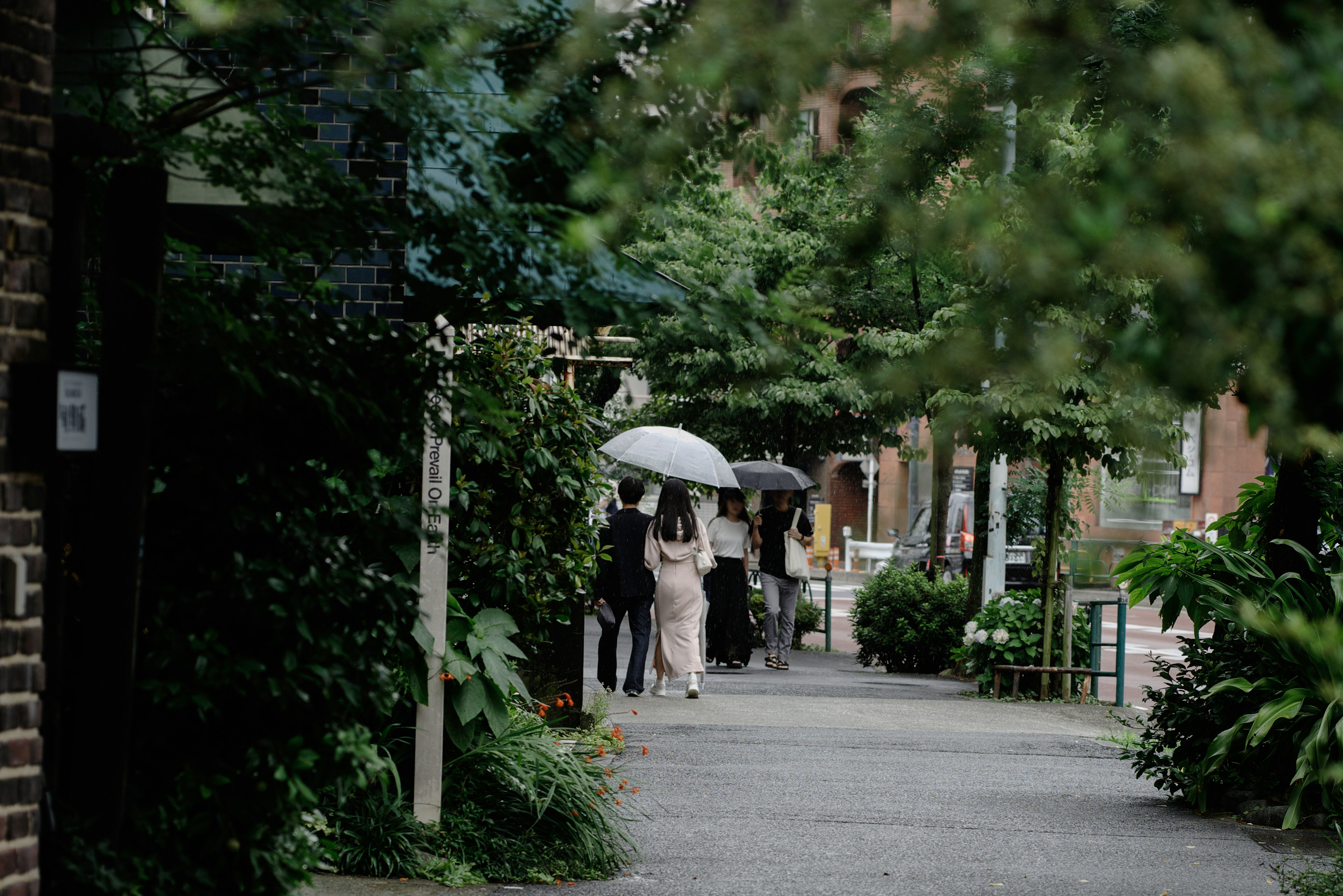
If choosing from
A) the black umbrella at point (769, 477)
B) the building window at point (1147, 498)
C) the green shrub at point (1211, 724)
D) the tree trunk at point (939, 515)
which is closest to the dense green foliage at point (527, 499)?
the green shrub at point (1211, 724)

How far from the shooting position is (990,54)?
3170 mm

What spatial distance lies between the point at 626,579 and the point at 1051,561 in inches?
165

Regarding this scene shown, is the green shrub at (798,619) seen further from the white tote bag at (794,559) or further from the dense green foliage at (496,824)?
the dense green foliage at (496,824)

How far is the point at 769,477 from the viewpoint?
17938mm

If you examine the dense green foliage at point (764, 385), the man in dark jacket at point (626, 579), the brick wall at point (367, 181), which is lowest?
the man in dark jacket at point (626, 579)

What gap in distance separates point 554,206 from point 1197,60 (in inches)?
69.9

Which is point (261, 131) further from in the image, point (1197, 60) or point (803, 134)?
point (1197, 60)

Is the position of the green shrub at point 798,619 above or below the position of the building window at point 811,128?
below

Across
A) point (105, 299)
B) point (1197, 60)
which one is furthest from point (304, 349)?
point (1197, 60)

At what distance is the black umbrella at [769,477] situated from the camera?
17.7 metres

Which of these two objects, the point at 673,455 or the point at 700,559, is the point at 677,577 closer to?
the point at 700,559

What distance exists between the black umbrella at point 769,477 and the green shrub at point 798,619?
176 cm

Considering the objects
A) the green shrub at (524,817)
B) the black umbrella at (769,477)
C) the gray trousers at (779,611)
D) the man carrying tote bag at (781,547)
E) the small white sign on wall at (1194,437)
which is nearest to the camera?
the small white sign on wall at (1194,437)

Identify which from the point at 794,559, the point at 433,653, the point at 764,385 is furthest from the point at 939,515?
the point at 433,653
